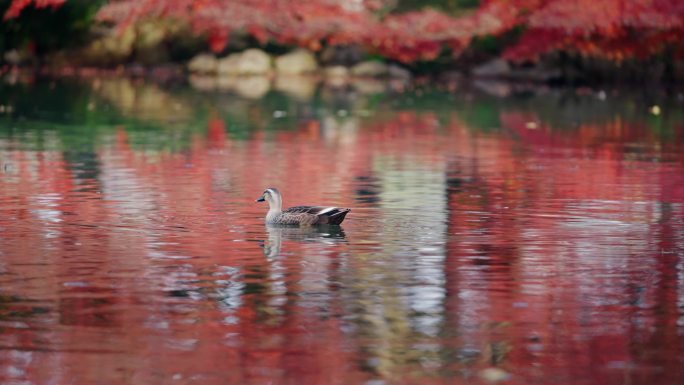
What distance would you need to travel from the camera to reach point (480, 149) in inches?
1103

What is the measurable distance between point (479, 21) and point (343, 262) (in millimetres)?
39370

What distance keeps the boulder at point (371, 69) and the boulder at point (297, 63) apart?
1965 millimetres

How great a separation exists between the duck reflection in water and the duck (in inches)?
2.5

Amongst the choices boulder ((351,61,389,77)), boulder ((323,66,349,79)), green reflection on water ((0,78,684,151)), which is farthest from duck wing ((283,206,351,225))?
boulder ((351,61,389,77))

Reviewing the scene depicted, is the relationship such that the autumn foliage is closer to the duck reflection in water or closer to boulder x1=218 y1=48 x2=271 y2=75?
boulder x1=218 y1=48 x2=271 y2=75

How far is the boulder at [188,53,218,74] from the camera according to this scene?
2726 inches

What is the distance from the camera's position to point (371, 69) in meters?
68.0

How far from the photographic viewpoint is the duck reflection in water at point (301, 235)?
14867 millimetres

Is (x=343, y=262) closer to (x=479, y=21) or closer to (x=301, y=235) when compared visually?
(x=301, y=235)

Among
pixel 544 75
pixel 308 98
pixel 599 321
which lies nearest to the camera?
pixel 599 321

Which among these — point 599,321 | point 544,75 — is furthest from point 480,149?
point 544,75

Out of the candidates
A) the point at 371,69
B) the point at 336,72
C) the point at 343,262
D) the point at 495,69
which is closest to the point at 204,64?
the point at 336,72

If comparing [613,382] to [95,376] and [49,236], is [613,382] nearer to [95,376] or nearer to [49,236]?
[95,376]

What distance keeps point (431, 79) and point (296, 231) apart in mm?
50452
